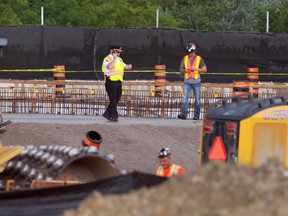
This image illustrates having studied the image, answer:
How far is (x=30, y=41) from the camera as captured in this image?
36281 mm

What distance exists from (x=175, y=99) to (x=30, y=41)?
969cm

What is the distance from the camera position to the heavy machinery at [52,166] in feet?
40.0

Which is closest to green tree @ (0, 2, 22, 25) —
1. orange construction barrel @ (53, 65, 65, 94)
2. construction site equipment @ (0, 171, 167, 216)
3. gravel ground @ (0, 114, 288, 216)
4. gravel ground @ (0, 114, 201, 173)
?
orange construction barrel @ (53, 65, 65, 94)

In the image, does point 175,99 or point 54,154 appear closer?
point 54,154

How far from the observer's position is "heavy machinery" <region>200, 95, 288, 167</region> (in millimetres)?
13797

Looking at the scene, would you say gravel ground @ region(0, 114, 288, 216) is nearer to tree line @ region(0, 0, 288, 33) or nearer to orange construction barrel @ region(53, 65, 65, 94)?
orange construction barrel @ region(53, 65, 65, 94)

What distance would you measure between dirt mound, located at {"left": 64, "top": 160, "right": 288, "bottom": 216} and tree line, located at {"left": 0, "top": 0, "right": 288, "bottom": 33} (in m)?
40.7

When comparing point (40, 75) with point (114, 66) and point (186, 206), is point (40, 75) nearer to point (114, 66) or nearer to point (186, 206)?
point (114, 66)

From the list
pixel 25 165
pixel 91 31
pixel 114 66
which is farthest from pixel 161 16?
pixel 25 165

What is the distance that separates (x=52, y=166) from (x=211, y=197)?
237 inches

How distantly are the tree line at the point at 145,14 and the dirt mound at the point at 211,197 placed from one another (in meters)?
40.7

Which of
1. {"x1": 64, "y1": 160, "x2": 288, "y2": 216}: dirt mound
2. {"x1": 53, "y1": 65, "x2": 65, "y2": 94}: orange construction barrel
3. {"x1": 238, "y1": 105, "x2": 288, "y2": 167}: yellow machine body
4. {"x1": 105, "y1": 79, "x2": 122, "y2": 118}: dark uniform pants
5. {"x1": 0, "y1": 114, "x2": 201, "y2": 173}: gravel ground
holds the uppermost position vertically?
{"x1": 64, "y1": 160, "x2": 288, "y2": 216}: dirt mound

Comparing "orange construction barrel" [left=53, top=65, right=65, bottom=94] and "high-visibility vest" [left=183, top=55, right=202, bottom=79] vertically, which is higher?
"high-visibility vest" [left=183, top=55, right=202, bottom=79]

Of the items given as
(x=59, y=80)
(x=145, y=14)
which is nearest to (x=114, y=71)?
(x=59, y=80)
